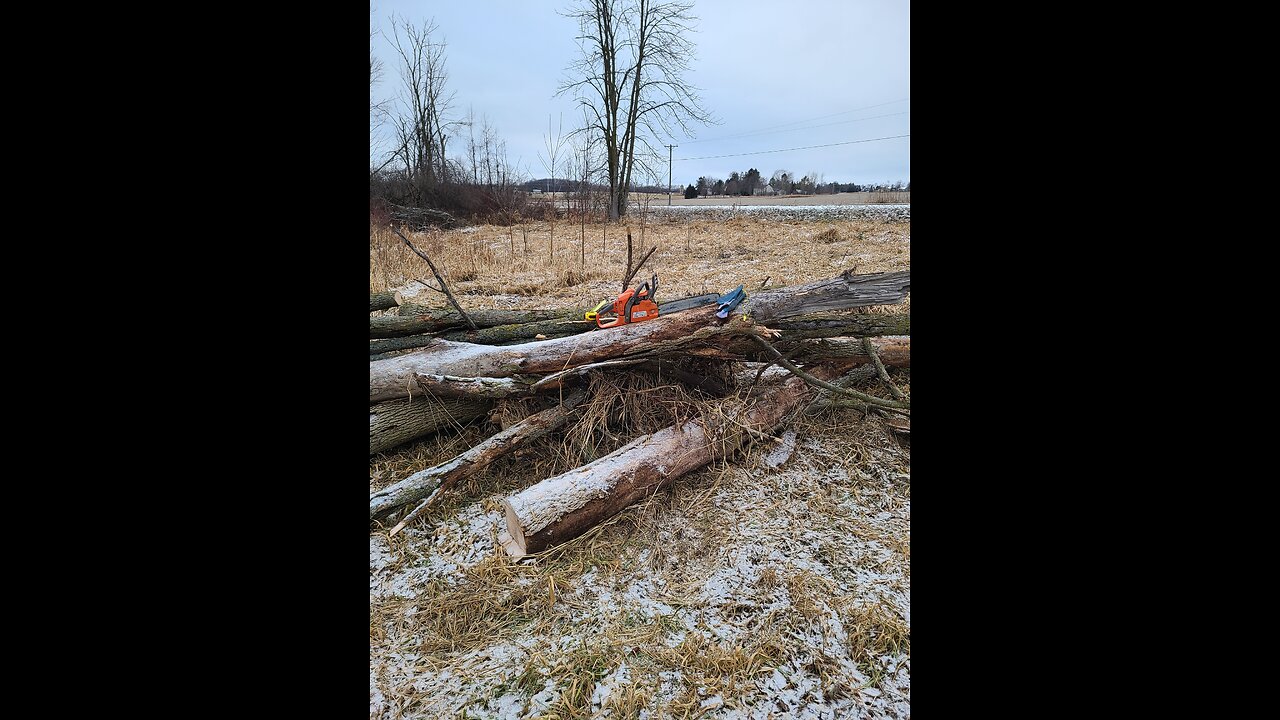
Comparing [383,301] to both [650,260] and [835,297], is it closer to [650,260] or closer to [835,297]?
[835,297]

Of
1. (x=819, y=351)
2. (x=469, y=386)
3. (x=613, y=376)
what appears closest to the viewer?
(x=469, y=386)

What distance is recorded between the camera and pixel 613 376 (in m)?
2.79

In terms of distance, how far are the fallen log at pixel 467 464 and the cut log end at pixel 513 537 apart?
14.4 inches

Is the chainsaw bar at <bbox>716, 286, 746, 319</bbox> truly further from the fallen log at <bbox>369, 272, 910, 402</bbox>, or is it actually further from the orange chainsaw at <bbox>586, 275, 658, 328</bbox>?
the orange chainsaw at <bbox>586, 275, 658, 328</bbox>

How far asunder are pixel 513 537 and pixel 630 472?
529mm

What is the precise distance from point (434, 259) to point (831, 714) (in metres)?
7.38

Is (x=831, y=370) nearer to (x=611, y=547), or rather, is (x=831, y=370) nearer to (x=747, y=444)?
(x=747, y=444)

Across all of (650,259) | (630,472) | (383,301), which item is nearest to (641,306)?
(630,472)

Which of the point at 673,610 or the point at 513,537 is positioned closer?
the point at 673,610

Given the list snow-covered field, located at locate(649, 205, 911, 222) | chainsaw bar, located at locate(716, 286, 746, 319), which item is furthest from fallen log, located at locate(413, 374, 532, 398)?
snow-covered field, located at locate(649, 205, 911, 222)

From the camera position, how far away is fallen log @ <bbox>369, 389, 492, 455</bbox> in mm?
2707

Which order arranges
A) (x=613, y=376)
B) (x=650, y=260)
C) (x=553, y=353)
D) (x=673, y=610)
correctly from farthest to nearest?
(x=650, y=260)
(x=613, y=376)
(x=553, y=353)
(x=673, y=610)
